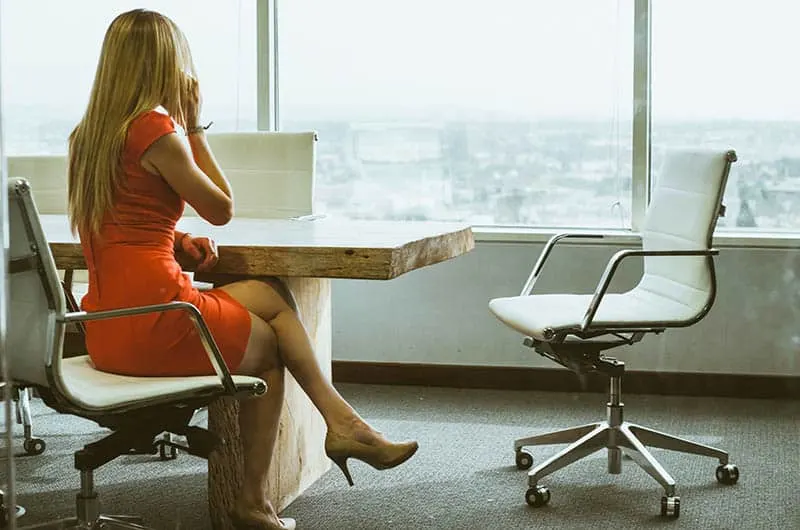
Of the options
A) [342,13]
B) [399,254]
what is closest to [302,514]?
Result: [399,254]

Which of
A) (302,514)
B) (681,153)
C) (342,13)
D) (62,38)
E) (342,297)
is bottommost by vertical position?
(302,514)

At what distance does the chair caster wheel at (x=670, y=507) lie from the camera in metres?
2.57

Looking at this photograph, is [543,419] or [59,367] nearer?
[59,367]

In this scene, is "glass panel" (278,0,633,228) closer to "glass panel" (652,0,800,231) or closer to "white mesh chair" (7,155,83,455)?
"glass panel" (652,0,800,231)

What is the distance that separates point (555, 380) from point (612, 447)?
781 millimetres

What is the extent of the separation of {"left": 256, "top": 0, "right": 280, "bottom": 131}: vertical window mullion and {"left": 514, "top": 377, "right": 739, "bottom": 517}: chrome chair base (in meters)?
1.60

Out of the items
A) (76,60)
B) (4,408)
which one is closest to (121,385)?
(76,60)

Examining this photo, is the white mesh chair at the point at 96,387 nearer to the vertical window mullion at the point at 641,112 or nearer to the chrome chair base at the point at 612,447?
the chrome chair base at the point at 612,447

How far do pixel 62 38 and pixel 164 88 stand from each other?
0.36 m

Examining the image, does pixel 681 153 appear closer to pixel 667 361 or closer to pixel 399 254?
pixel 667 361

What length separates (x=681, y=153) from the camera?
9.95ft

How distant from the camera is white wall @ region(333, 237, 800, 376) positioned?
348 centimetres

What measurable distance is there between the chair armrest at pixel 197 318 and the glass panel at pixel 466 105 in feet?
5.95

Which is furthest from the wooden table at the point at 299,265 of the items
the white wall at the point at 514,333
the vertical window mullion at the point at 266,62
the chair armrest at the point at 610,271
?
the vertical window mullion at the point at 266,62
